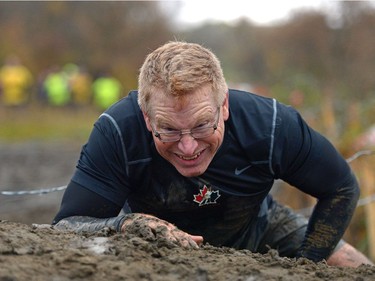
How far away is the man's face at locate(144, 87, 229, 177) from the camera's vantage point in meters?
3.73

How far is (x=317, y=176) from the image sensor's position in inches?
173

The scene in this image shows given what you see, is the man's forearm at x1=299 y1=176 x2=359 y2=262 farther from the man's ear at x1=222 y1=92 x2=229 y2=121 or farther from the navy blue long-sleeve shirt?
the man's ear at x1=222 y1=92 x2=229 y2=121

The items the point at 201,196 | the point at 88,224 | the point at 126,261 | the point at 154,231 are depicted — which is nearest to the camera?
the point at 126,261

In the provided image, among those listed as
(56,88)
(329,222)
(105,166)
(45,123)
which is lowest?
(45,123)

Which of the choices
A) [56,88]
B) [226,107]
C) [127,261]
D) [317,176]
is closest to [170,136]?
[226,107]

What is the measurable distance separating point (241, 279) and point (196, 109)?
3.23 feet

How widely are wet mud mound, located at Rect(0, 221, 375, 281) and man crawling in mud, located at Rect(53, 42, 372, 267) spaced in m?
0.21

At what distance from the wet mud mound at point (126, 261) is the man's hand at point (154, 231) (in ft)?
0.12

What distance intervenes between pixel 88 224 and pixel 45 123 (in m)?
22.6

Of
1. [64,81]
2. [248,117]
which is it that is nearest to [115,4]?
[64,81]

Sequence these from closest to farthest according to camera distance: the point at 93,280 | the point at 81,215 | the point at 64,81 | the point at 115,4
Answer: the point at 93,280 → the point at 81,215 → the point at 64,81 → the point at 115,4

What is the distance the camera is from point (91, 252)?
3203mm

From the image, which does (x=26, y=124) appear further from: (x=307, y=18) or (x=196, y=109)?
(x=196, y=109)

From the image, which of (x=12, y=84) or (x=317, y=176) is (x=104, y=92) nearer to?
(x=12, y=84)
